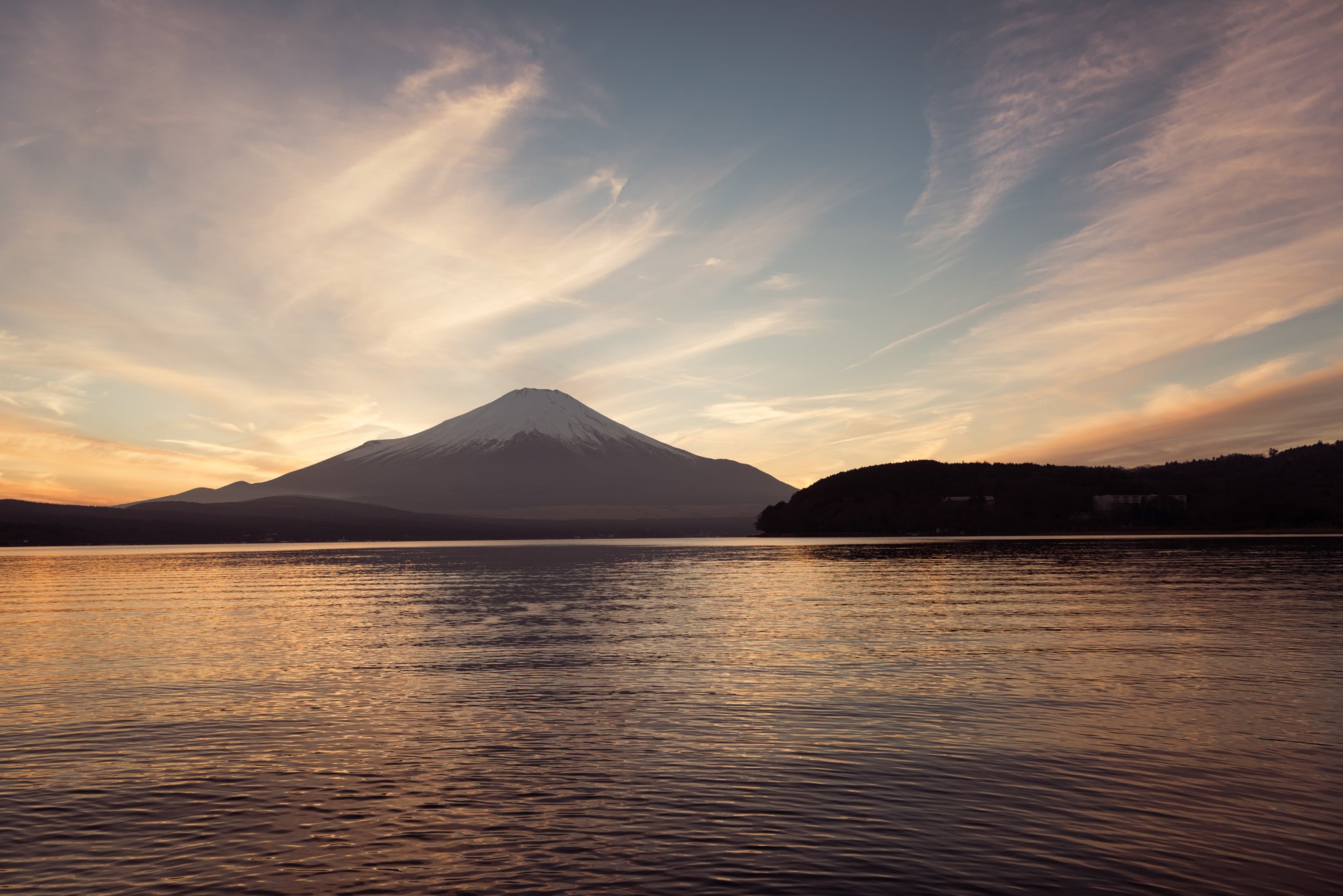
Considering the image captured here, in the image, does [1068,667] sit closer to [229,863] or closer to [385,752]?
[385,752]

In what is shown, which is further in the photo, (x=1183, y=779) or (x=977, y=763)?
(x=977, y=763)

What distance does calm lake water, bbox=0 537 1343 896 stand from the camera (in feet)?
44.7

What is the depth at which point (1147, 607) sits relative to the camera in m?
55.4

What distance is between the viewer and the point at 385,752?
70.1 ft

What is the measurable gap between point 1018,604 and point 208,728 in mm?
52408

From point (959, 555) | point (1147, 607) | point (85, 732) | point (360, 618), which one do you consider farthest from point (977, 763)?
point (959, 555)

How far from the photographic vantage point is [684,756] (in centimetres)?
2045

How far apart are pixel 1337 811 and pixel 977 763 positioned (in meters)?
6.66

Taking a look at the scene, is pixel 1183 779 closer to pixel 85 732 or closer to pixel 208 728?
→ pixel 208 728

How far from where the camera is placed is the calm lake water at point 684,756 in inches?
536

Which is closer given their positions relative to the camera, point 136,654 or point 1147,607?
point 136,654

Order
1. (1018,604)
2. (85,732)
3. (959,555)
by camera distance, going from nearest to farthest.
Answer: (85,732), (1018,604), (959,555)

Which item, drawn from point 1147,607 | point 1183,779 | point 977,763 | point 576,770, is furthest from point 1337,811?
point 1147,607

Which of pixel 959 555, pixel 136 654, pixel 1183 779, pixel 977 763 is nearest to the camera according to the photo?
pixel 1183 779
